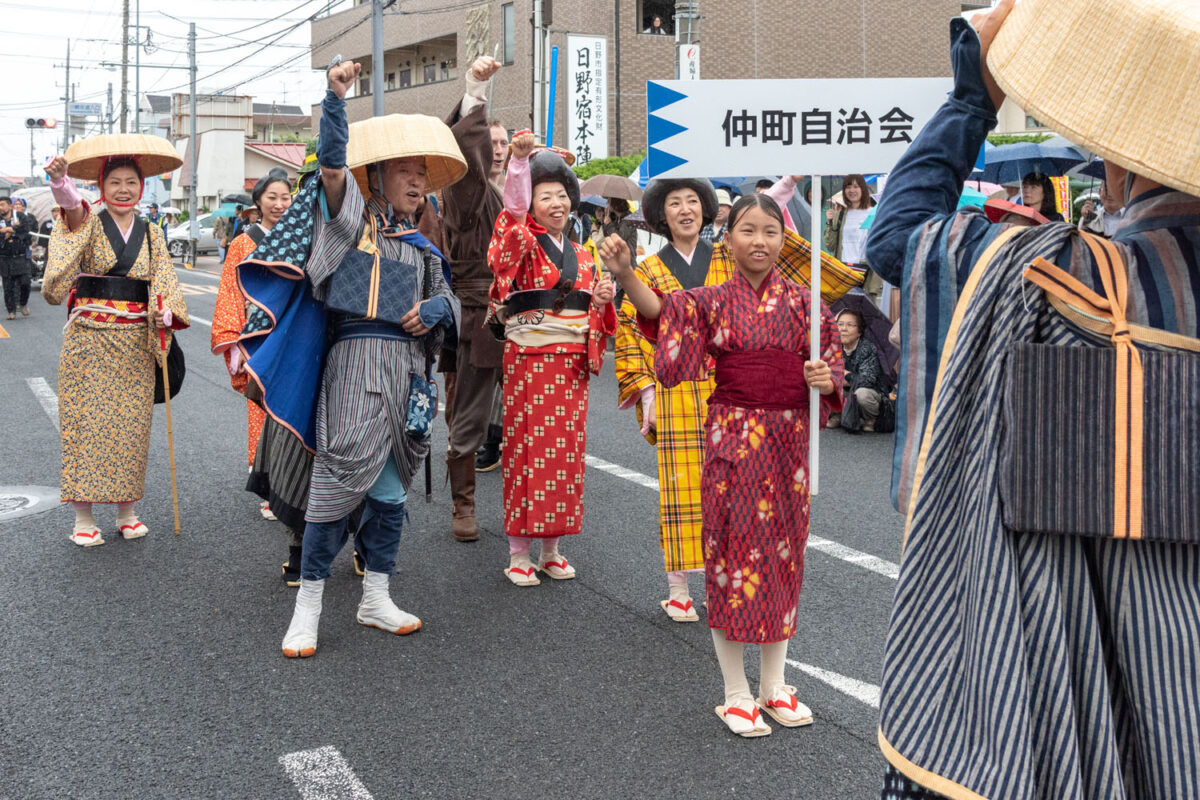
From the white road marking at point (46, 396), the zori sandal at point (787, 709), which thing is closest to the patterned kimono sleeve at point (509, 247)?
the zori sandal at point (787, 709)

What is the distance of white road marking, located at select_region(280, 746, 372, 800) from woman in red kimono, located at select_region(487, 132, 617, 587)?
1835 mm

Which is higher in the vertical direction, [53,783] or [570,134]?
[570,134]

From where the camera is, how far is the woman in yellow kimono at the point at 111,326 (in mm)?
5824

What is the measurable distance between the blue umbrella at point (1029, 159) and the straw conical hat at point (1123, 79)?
415 inches

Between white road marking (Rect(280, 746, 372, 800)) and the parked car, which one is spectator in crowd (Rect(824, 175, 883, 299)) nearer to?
white road marking (Rect(280, 746, 372, 800))

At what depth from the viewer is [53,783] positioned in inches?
129

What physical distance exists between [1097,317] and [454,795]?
2.34 metres

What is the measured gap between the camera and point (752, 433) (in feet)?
11.7

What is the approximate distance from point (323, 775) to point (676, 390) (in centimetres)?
203

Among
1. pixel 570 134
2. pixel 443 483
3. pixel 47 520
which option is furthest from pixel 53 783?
pixel 570 134

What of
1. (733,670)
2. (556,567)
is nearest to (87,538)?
(556,567)

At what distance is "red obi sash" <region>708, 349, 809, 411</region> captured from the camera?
3.59 meters

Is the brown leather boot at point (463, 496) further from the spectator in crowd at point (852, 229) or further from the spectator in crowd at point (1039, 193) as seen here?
the spectator in crowd at point (1039, 193)

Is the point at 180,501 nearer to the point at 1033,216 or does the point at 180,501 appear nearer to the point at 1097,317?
the point at 1033,216
